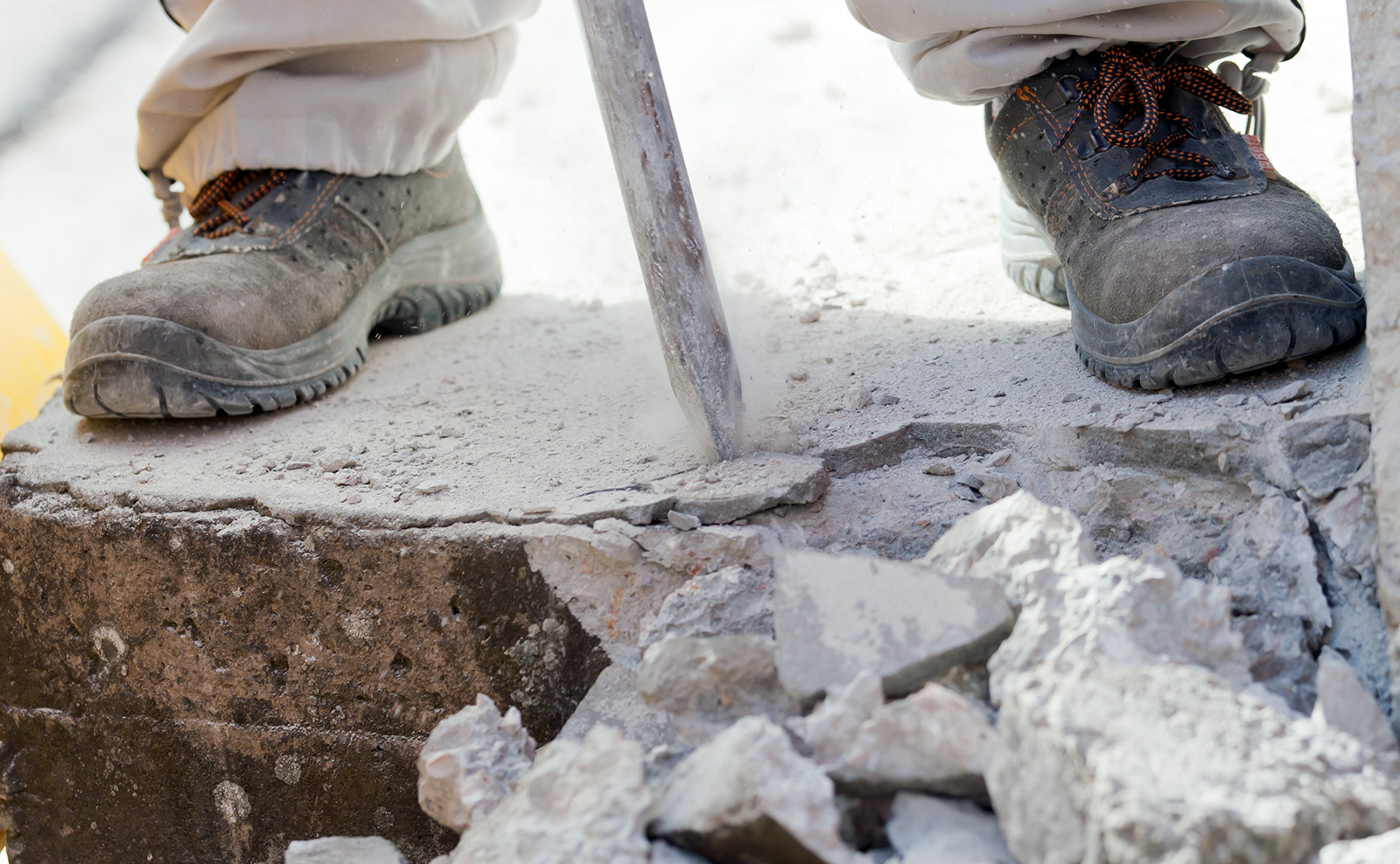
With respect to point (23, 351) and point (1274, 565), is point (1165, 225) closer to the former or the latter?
point (1274, 565)

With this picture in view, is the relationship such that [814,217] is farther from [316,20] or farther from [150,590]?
[150,590]

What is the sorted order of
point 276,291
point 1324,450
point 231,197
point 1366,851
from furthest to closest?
point 231,197
point 276,291
point 1324,450
point 1366,851

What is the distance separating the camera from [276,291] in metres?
1.42

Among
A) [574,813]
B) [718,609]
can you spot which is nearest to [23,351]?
[718,609]

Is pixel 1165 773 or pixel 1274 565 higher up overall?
pixel 1165 773

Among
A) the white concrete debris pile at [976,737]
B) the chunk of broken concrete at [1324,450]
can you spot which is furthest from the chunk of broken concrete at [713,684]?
the chunk of broken concrete at [1324,450]

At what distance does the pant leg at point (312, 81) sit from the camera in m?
1.46

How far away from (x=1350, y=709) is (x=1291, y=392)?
388 mm

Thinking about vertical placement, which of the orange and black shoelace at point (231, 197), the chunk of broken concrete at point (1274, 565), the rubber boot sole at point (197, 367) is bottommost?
the chunk of broken concrete at point (1274, 565)

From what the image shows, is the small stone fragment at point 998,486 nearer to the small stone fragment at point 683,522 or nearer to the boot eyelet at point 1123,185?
the small stone fragment at point 683,522

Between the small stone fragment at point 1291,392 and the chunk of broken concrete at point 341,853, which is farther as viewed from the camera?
the small stone fragment at point 1291,392

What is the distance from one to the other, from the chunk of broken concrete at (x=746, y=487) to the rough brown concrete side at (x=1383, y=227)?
0.44m

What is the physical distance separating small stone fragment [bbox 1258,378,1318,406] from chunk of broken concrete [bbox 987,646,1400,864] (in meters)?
0.40

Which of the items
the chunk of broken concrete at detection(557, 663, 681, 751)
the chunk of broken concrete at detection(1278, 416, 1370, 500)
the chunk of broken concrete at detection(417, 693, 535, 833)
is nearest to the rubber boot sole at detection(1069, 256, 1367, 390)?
the chunk of broken concrete at detection(1278, 416, 1370, 500)
